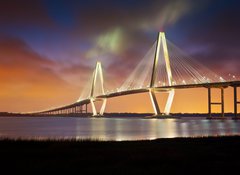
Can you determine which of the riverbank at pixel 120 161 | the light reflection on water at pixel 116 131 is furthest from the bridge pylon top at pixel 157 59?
the riverbank at pixel 120 161

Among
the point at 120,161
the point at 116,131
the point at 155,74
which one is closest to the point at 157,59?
the point at 155,74

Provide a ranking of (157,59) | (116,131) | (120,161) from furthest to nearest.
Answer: (157,59)
(116,131)
(120,161)

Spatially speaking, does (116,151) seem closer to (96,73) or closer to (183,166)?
(183,166)

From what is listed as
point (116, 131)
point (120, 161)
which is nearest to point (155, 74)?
point (116, 131)

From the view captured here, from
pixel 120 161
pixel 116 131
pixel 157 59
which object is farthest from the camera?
pixel 157 59

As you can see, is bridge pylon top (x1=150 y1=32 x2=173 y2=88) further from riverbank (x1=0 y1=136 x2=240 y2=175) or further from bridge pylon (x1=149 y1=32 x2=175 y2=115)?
riverbank (x1=0 y1=136 x2=240 y2=175)

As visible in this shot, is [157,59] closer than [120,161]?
No

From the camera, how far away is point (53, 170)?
35.5ft

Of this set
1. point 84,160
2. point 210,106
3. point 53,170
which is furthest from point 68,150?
point 210,106

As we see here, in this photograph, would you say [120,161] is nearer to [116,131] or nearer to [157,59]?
[116,131]

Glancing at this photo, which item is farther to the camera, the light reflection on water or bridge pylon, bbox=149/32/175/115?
bridge pylon, bbox=149/32/175/115

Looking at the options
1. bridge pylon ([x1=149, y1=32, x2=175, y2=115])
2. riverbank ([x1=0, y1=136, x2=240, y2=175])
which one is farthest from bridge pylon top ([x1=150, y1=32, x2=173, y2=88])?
riverbank ([x1=0, y1=136, x2=240, y2=175])

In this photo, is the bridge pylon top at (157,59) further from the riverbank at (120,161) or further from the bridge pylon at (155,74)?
the riverbank at (120,161)

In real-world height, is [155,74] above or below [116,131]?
above
